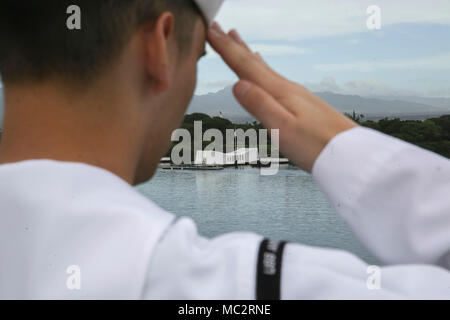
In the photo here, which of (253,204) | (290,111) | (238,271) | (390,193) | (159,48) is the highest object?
(159,48)

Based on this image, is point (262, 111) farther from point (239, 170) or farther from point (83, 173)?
point (239, 170)

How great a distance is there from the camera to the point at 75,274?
4.13 feet

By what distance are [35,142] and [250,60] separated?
73cm

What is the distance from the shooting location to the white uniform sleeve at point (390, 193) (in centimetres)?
167

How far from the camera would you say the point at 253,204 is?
79.8m

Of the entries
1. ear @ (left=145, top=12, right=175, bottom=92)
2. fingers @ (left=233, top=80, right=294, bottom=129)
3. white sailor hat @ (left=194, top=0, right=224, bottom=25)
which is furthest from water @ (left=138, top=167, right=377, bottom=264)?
ear @ (left=145, top=12, right=175, bottom=92)

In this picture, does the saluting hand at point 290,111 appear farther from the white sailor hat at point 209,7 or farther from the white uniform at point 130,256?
the white uniform at point 130,256

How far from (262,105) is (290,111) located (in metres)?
0.08

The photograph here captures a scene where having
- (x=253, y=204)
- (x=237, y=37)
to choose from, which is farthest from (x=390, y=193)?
(x=253, y=204)

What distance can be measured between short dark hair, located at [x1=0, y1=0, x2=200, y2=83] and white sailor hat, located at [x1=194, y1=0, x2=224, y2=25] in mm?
149

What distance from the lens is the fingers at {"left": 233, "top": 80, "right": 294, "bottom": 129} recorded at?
68.2 inches

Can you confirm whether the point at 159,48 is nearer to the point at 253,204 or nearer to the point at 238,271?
A: the point at 238,271

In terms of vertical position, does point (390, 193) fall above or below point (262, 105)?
below
